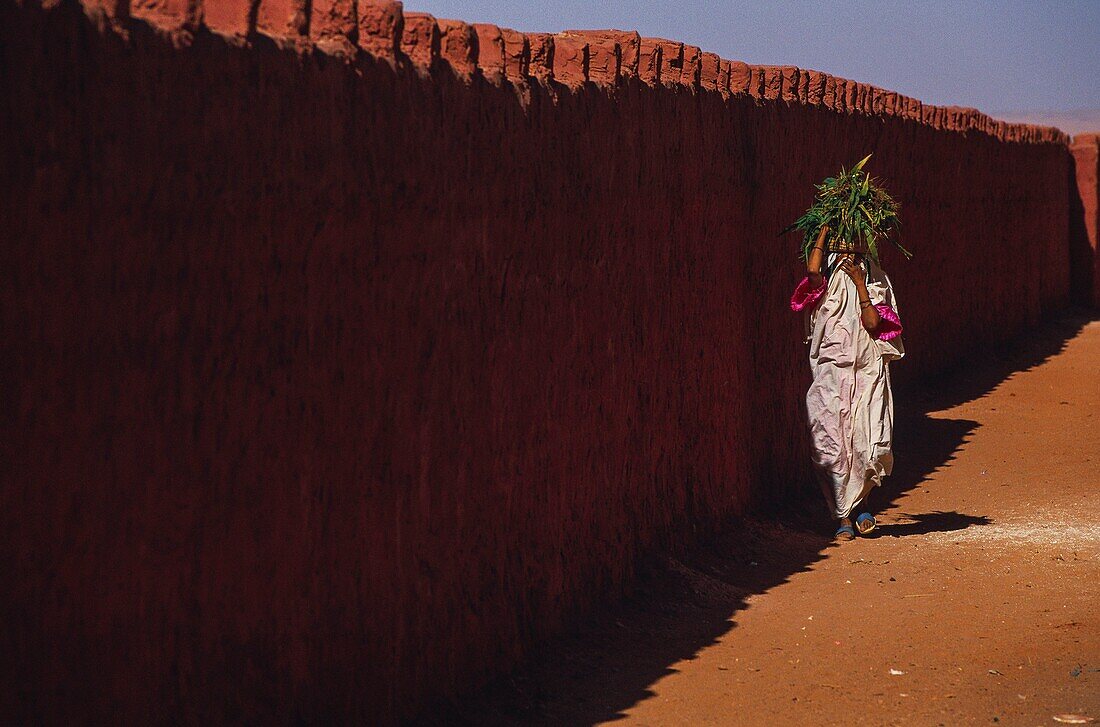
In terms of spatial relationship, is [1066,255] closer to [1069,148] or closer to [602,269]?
[1069,148]

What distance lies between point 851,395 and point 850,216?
0.93 m

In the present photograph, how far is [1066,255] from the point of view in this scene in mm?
17875

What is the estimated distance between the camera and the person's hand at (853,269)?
710 centimetres

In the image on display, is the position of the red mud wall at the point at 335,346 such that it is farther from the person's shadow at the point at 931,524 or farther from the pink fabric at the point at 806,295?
the person's shadow at the point at 931,524

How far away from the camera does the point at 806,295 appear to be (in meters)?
7.25

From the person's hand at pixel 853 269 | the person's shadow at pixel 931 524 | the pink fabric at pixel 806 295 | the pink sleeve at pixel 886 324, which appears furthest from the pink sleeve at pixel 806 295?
the person's shadow at pixel 931 524

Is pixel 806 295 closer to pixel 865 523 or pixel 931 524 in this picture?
pixel 865 523

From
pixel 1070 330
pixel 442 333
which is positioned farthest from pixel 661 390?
pixel 1070 330

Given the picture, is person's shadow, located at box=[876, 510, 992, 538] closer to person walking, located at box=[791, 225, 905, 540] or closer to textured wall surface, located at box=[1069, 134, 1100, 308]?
person walking, located at box=[791, 225, 905, 540]

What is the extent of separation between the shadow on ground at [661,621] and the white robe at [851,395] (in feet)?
1.32

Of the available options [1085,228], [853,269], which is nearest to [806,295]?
[853,269]

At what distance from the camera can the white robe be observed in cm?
712

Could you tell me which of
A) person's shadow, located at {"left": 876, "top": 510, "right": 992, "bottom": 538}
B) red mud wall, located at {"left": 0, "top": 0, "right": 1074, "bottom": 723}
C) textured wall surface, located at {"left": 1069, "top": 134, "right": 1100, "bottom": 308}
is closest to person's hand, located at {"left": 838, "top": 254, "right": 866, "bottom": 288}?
red mud wall, located at {"left": 0, "top": 0, "right": 1074, "bottom": 723}

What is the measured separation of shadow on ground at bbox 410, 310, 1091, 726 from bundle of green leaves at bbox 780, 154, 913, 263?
1532mm
